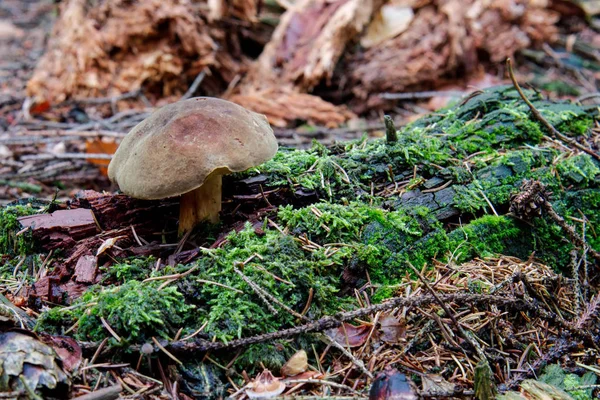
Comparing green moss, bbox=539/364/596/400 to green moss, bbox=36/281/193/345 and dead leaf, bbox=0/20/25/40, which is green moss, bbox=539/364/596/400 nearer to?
green moss, bbox=36/281/193/345

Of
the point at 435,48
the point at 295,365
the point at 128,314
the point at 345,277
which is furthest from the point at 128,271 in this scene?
the point at 435,48

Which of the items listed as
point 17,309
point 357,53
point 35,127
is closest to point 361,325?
point 17,309

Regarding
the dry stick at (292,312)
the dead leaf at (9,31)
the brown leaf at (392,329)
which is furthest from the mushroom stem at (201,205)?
the dead leaf at (9,31)

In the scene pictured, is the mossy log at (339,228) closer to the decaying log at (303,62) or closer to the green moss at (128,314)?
the green moss at (128,314)

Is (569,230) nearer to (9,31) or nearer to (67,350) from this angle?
(67,350)

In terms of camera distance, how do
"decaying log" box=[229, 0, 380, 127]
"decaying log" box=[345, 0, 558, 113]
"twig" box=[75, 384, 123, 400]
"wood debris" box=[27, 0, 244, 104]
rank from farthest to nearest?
"decaying log" box=[345, 0, 558, 113] < "wood debris" box=[27, 0, 244, 104] < "decaying log" box=[229, 0, 380, 127] < "twig" box=[75, 384, 123, 400]

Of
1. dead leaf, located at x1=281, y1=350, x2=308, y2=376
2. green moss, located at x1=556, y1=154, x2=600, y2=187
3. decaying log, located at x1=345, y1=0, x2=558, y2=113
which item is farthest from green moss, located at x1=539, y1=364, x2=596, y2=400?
decaying log, located at x1=345, y1=0, x2=558, y2=113
